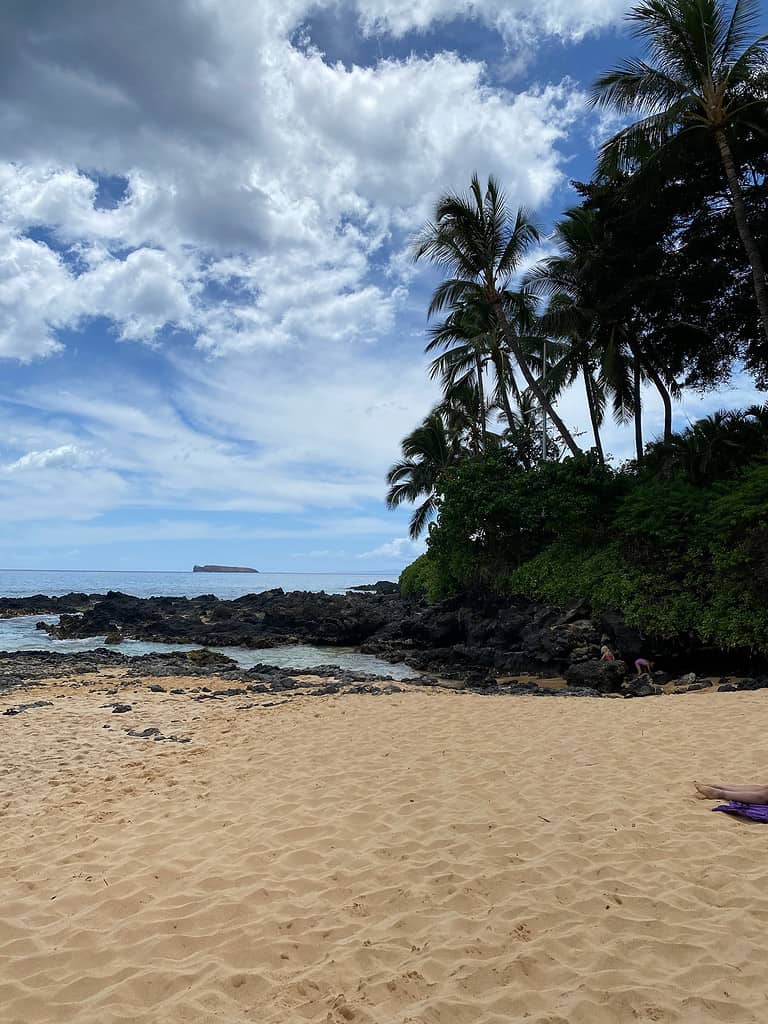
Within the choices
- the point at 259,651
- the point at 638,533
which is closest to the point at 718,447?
the point at 638,533

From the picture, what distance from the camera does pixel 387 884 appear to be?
374cm

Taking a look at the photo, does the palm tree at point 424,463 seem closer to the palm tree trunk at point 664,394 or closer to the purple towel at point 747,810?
the palm tree trunk at point 664,394

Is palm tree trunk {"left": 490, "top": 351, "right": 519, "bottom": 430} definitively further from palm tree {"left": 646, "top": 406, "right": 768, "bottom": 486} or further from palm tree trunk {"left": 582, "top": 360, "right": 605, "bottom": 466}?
palm tree {"left": 646, "top": 406, "right": 768, "bottom": 486}

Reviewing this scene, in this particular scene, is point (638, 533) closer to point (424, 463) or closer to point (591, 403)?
point (591, 403)

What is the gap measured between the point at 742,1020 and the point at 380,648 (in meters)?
20.0

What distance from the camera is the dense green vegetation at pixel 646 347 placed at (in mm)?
13844

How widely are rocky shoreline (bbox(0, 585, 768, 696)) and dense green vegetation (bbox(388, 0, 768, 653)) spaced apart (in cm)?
89

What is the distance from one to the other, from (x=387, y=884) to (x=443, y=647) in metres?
17.4

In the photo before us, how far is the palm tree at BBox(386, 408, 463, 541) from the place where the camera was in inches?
1367

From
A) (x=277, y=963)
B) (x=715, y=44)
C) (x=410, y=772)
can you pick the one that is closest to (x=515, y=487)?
(x=715, y=44)

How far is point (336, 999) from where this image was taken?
2711mm

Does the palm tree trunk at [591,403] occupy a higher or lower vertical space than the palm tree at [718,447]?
higher

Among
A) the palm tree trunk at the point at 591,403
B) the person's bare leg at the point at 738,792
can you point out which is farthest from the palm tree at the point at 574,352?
the person's bare leg at the point at 738,792

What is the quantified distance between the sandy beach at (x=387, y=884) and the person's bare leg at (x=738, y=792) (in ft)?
0.82
